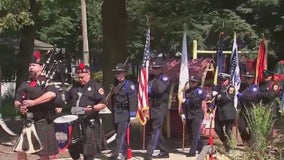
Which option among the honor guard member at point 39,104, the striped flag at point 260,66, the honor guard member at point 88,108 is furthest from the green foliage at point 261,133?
the striped flag at point 260,66

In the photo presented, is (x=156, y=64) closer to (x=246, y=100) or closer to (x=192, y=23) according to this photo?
(x=246, y=100)

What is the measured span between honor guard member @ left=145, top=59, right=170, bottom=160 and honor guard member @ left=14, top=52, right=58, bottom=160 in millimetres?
2635

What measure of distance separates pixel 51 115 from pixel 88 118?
84 cm

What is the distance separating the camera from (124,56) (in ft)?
46.1

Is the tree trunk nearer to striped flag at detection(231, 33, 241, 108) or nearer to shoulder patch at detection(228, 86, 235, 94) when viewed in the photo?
striped flag at detection(231, 33, 241, 108)

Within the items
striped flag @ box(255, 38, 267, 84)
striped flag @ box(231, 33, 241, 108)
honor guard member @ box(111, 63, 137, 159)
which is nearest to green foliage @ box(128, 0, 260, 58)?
striped flag @ box(231, 33, 241, 108)

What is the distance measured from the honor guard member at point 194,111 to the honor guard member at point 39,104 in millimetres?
3362

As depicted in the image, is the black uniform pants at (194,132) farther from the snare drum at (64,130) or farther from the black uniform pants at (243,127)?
the snare drum at (64,130)

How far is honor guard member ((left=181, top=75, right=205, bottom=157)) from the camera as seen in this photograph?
36.9ft

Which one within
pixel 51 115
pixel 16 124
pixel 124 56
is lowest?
pixel 16 124

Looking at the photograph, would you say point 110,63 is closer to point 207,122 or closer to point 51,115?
point 207,122

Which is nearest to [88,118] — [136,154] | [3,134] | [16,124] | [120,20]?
[136,154]

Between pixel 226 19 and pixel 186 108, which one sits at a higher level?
pixel 226 19

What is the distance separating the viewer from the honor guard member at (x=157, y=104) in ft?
35.7
